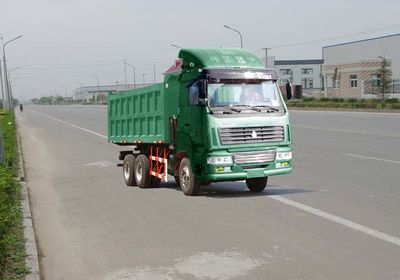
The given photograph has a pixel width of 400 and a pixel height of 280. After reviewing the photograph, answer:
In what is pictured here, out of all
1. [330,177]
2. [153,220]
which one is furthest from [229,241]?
[330,177]

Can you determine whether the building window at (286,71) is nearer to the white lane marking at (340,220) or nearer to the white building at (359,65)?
the white building at (359,65)

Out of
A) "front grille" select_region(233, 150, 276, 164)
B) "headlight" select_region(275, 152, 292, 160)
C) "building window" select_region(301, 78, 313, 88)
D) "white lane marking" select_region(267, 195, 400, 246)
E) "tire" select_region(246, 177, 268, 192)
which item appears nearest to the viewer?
"white lane marking" select_region(267, 195, 400, 246)

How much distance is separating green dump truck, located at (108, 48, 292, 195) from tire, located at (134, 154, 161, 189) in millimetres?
780

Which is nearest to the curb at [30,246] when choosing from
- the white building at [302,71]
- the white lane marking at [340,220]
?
the white lane marking at [340,220]

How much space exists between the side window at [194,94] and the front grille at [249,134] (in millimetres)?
738

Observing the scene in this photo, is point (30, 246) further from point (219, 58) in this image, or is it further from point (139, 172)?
point (139, 172)

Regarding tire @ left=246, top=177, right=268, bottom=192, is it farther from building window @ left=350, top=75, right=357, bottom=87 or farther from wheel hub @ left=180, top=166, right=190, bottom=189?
building window @ left=350, top=75, right=357, bottom=87

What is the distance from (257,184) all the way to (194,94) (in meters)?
2.20

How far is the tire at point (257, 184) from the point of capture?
1140 centimetres

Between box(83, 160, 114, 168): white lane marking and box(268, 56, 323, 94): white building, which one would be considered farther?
box(268, 56, 323, 94): white building

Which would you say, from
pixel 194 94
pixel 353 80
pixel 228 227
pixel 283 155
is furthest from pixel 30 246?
pixel 353 80

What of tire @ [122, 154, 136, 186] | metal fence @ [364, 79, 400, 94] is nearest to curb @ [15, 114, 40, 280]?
tire @ [122, 154, 136, 186]

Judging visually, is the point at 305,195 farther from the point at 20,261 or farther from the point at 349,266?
the point at 20,261

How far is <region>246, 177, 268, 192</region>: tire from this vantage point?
11.4 metres
